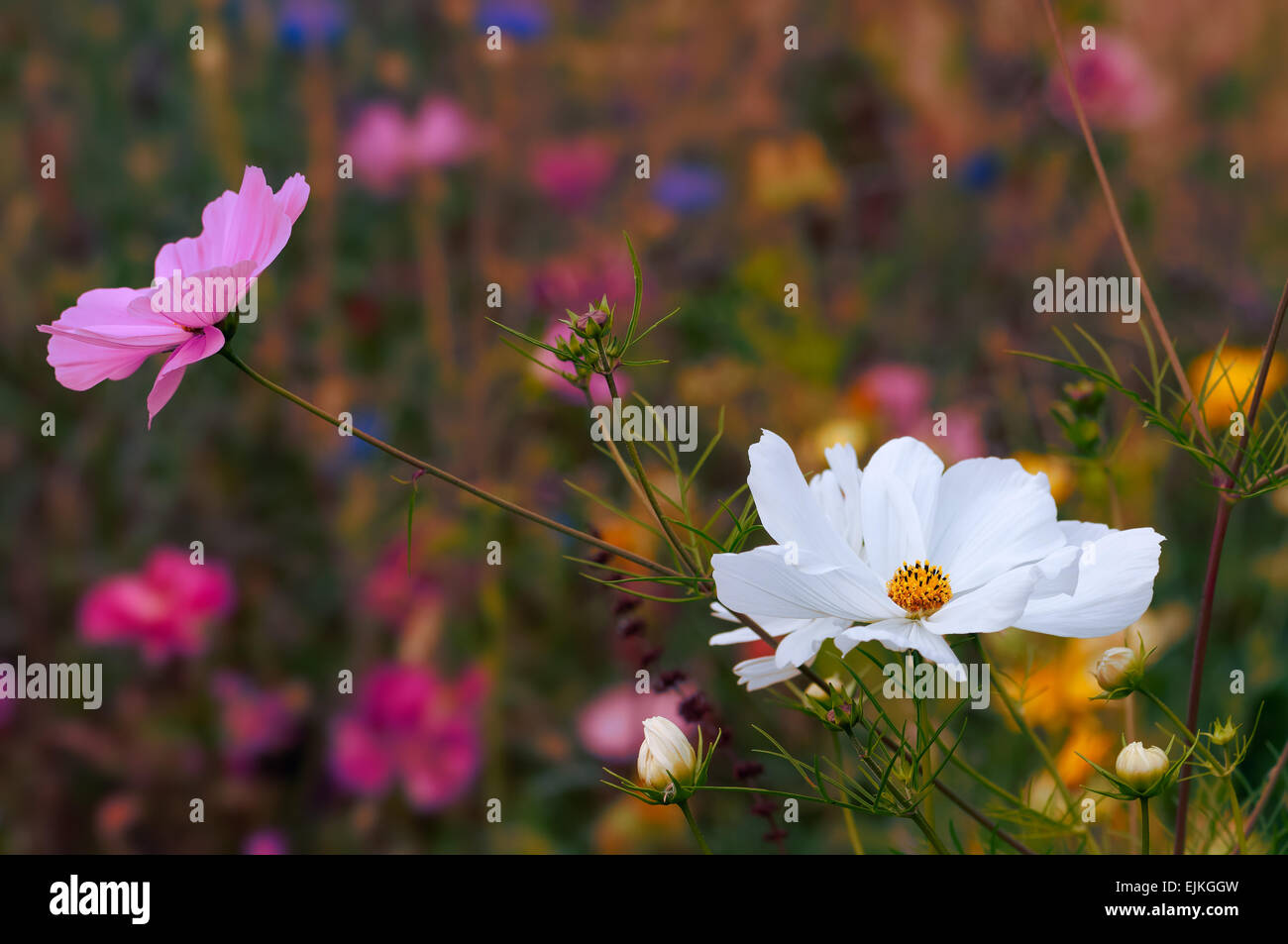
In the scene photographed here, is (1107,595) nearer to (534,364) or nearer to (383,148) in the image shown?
(534,364)

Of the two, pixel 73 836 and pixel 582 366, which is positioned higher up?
pixel 582 366

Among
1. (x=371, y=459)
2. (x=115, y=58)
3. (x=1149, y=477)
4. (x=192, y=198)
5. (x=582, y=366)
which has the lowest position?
(x=582, y=366)

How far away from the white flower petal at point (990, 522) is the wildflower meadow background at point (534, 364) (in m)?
0.20

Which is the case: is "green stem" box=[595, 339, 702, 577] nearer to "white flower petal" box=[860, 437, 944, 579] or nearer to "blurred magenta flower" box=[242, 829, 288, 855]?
"white flower petal" box=[860, 437, 944, 579]

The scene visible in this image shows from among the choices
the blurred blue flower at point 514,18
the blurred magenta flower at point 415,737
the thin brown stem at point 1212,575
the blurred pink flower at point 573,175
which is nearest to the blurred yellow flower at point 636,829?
the blurred magenta flower at point 415,737

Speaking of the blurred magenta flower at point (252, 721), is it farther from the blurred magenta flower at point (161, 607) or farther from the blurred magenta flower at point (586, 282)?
the blurred magenta flower at point (586, 282)

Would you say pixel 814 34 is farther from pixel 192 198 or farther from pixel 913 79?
pixel 192 198

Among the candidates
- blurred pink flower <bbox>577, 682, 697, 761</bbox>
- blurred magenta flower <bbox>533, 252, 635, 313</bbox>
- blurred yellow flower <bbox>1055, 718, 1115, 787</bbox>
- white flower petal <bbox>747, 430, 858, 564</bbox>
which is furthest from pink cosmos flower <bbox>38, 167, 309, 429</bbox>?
blurred pink flower <bbox>577, 682, 697, 761</bbox>

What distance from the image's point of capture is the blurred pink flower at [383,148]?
1.16m
